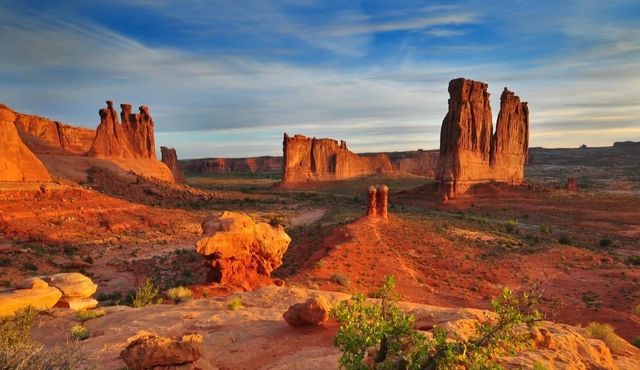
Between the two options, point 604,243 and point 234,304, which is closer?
point 234,304

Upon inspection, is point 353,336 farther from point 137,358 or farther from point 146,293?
point 146,293

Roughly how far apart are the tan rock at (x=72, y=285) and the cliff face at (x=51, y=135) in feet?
150

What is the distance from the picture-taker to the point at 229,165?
165 m

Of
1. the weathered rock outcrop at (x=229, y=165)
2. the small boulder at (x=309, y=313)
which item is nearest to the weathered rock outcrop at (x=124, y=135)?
the small boulder at (x=309, y=313)

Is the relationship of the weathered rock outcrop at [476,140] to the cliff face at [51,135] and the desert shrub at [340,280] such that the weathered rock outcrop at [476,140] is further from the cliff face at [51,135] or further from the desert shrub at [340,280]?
the cliff face at [51,135]

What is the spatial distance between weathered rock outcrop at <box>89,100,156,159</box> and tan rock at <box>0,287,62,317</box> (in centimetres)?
5181

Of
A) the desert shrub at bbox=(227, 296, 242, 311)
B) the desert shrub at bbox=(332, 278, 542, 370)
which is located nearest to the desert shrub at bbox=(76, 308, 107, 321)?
the desert shrub at bbox=(227, 296, 242, 311)

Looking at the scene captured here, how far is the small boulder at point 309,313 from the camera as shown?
9984 mm

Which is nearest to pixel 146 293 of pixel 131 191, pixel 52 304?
pixel 52 304

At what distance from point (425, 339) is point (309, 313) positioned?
5.11m

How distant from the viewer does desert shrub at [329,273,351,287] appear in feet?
56.9

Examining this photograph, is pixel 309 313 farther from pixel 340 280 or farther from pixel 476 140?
pixel 476 140

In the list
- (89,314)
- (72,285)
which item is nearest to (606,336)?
(89,314)

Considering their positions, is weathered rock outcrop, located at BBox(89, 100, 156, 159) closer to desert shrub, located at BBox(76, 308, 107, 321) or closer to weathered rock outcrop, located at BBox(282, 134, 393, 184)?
weathered rock outcrop, located at BBox(282, 134, 393, 184)
